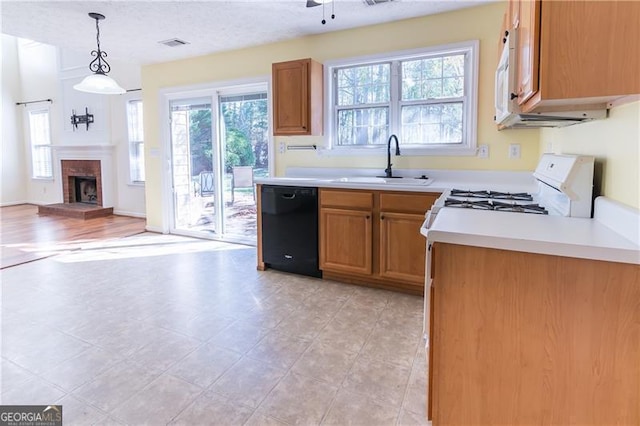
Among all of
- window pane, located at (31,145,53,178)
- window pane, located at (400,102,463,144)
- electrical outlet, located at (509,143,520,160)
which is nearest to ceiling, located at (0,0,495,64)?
window pane, located at (400,102,463,144)

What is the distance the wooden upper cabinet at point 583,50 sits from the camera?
1160 mm

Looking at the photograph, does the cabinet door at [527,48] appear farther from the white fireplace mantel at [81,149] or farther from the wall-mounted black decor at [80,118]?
the wall-mounted black decor at [80,118]

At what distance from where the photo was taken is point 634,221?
1205 mm

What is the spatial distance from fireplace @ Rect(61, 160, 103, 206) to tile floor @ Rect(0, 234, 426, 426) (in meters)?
3.84

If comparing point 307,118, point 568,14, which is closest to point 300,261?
point 307,118

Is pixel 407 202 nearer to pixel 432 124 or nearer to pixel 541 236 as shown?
pixel 432 124

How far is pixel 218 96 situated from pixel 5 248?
127 inches

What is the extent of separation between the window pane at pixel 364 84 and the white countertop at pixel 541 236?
7.81 ft

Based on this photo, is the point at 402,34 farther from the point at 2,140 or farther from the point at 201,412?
the point at 2,140

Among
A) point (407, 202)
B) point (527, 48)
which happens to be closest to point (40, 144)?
point (407, 202)

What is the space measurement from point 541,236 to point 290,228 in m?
2.47

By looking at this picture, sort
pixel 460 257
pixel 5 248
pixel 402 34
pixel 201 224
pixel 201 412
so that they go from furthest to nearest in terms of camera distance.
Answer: pixel 201 224, pixel 5 248, pixel 402 34, pixel 201 412, pixel 460 257

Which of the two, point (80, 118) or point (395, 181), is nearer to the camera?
point (395, 181)

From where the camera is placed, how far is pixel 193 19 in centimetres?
354
